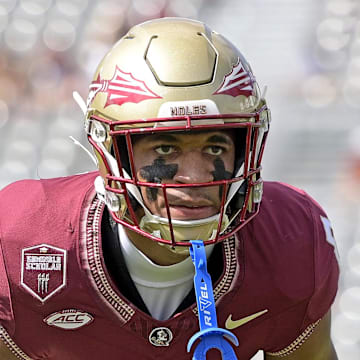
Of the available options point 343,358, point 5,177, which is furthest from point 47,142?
point 343,358

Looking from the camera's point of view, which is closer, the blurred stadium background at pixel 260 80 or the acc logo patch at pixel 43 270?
the acc logo patch at pixel 43 270

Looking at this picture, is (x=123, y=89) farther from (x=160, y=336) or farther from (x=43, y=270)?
(x=160, y=336)

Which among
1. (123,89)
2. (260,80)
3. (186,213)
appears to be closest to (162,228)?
(186,213)

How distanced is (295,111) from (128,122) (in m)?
3.58

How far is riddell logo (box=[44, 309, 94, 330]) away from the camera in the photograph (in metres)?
1.59

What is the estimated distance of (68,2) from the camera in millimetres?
6328

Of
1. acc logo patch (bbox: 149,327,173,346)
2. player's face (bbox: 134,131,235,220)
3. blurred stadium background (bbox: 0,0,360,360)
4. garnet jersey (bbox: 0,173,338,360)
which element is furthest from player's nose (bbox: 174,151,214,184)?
blurred stadium background (bbox: 0,0,360,360)

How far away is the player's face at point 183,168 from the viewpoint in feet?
4.82

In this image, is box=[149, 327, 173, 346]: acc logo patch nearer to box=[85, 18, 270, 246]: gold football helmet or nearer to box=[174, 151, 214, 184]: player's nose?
box=[85, 18, 270, 246]: gold football helmet

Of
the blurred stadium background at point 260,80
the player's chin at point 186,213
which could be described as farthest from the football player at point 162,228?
the blurred stadium background at point 260,80

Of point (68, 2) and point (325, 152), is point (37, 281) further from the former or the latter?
point (68, 2)

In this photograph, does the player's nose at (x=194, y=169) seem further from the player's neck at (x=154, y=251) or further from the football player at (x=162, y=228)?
the player's neck at (x=154, y=251)

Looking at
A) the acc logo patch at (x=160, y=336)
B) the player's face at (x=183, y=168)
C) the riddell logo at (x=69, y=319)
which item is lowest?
the acc logo patch at (x=160, y=336)

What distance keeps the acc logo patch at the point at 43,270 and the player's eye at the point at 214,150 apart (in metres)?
0.35
